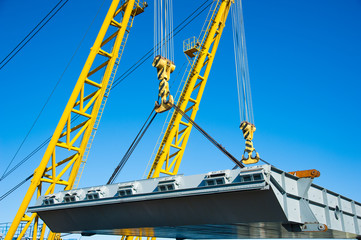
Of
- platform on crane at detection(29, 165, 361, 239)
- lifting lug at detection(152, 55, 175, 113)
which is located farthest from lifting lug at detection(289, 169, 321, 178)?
lifting lug at detection(152, 55, 175, 113)

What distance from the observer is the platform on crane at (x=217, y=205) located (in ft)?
40.5

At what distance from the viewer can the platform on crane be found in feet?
40.5

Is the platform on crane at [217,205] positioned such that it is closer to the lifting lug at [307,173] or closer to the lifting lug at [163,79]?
the lifting lug at [307,173]

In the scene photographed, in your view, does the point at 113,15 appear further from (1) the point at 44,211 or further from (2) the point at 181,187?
(2) the point at 181,187

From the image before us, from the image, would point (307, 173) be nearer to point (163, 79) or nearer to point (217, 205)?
point (217, 205)

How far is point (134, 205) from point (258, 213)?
5.35 m

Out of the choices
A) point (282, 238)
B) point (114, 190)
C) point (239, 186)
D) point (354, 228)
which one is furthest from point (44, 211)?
point (354, 228)

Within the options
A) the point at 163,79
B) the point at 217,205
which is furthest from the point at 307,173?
the point at 163,79

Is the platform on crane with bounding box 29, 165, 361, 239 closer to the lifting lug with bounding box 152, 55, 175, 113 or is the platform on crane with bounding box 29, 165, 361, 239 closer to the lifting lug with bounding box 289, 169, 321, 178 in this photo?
the lifting lug with bounding box 289, 169, 321, 178

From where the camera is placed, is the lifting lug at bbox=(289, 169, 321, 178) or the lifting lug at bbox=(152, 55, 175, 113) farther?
the lifting lug at bbox=(152, 55, 175, 113)

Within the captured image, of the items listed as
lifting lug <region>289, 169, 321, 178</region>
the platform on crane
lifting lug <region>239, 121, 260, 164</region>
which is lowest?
the platform on crane

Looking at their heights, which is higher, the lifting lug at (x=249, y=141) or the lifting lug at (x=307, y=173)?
the lifting lug at (x=249, y=141)

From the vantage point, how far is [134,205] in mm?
15078

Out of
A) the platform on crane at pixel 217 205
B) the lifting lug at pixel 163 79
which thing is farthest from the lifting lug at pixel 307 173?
the lifting lug at pixel 163 79
